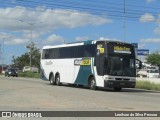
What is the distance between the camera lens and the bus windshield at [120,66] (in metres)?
31.0

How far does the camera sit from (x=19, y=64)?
146 metres

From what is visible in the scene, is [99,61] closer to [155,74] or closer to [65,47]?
[65,47]

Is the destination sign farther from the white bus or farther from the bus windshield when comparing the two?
the bus windshield

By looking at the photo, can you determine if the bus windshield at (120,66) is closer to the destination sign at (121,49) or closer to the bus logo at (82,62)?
the destination sign at (121,49)

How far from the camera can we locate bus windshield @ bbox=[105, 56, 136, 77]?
102 ft

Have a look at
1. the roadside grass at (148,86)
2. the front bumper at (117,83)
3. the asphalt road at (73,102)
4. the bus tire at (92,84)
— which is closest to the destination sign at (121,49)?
the front bumper at (117,83)

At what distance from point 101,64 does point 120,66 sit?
4.43 ft

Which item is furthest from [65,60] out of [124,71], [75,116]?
[75,116]

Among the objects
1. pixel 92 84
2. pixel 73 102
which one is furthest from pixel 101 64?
pixel 73 102

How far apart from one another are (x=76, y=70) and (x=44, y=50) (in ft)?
25.0

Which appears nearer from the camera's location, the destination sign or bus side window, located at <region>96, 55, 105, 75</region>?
bus side window, located at <region>96, 55, 105, 75</region>

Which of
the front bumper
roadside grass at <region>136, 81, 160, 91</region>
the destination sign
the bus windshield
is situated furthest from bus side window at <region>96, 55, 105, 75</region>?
roadside grass at <region>136, 81, 160, 91</region>

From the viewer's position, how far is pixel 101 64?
31109 millimetres

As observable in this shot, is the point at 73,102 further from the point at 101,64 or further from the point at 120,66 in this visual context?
the point at 120,66
